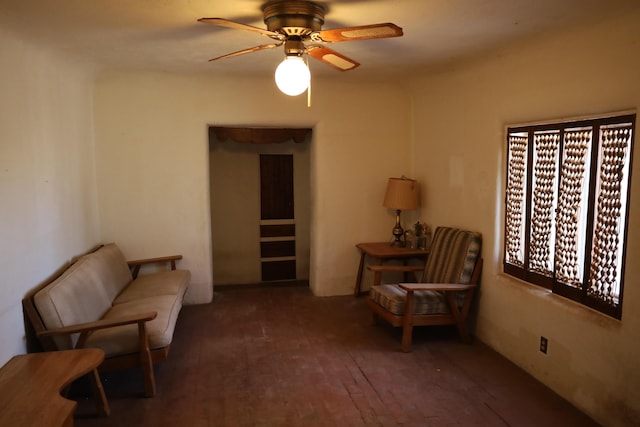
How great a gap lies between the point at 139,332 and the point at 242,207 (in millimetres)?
3562

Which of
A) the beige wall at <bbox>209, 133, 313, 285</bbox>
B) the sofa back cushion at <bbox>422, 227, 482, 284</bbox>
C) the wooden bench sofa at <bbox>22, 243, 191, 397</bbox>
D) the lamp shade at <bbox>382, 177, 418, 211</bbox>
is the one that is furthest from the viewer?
the beige wall at <bbox>209, 133, 313, 285</bbox>

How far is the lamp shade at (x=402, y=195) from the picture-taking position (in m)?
4.90

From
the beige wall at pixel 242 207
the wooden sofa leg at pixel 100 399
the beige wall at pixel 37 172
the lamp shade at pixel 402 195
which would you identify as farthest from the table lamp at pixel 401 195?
the wooden sofa leg at pixel 100 399

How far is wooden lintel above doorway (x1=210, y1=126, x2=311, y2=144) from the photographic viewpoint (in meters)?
5.39

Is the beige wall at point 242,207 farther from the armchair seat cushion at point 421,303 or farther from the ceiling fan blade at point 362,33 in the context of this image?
the ceiling fan blade at point 362,33

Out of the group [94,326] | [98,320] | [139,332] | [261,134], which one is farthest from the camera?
[261,134]

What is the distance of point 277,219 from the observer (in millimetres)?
6555

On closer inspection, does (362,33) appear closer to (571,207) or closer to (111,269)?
(571,207)

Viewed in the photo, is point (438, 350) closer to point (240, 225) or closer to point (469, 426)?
point (469, 426)

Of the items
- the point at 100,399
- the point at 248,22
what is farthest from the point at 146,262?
Answer: the point at 248,22

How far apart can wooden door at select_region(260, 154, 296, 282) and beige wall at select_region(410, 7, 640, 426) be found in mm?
2247

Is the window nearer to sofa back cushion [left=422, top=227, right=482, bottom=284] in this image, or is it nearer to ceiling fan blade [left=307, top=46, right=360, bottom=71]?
sofa back cushion [left=422, top=227, right=482, bottom=284]

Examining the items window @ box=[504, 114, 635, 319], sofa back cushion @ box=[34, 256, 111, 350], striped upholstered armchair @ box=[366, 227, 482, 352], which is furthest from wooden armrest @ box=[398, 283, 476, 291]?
sofa back cushion @ box=[34, 256, 111, 350]

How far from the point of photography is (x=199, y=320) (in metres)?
4.50
